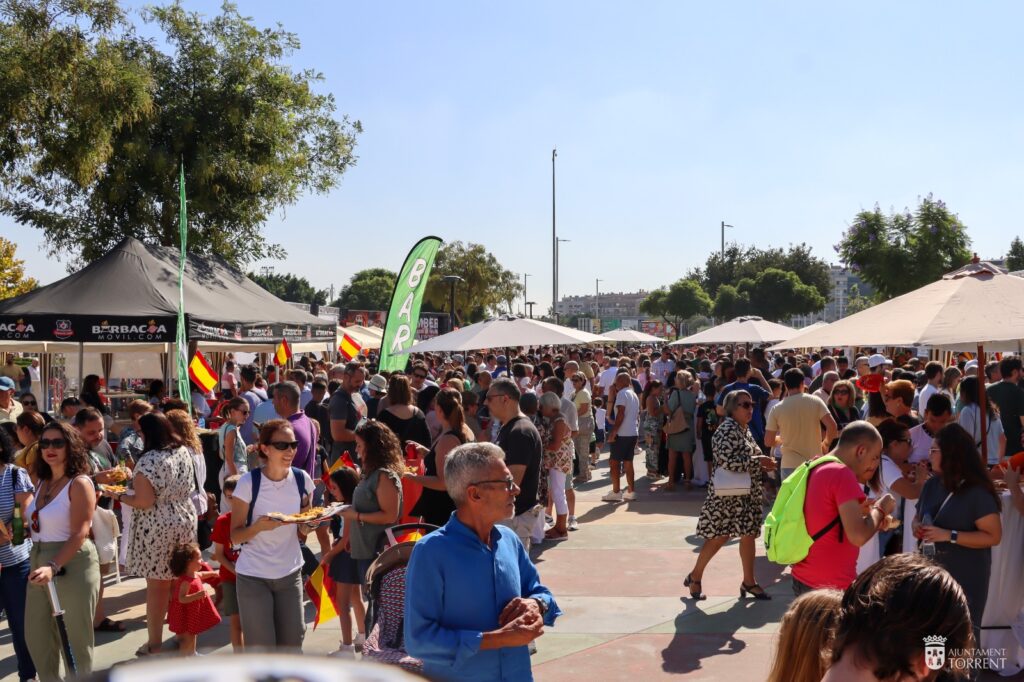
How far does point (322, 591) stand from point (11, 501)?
213 centimetres

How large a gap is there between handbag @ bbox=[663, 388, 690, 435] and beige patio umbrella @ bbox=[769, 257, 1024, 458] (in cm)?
572

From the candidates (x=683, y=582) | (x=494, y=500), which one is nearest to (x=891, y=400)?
(x=683, y=582)

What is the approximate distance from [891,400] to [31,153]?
1320cm

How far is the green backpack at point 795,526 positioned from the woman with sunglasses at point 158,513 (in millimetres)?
3989

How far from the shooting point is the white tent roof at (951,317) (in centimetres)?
604

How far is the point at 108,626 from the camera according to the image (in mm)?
7332

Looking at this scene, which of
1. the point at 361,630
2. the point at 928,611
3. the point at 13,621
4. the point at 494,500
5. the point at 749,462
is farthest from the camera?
the point at 749,462

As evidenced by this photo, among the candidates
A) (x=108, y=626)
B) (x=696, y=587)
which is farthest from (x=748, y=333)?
(x=108, y=626)

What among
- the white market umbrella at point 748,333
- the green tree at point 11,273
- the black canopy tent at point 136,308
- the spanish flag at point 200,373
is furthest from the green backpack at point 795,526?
the green tree at point 11,273

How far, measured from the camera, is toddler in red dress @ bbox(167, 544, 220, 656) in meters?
6.19

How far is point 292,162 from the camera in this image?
22.9m

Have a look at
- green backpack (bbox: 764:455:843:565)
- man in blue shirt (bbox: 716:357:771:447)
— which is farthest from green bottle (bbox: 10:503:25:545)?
man in blue shirt (bbox: 716:357:771:447)

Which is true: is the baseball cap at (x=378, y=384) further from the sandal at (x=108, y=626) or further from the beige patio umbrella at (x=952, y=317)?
the beige patio umbrella at (x=952, y=317)

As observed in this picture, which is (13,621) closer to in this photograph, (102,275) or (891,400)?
(891,400)
